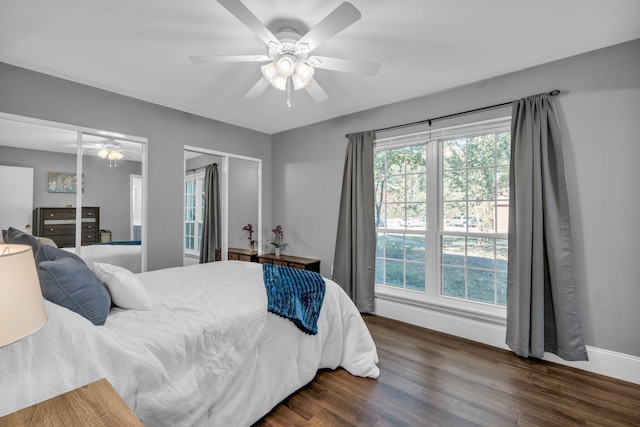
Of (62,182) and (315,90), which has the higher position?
(315,90)

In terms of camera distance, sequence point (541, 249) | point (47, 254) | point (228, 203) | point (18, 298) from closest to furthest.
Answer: point (18, 298), point (47, 254), point (541, 249), point (228, 203)

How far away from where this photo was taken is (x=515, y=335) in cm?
258

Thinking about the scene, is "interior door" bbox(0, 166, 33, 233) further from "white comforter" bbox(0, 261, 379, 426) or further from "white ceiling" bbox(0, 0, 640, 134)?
"white comforter" bbox(0, 261, 379, 426)

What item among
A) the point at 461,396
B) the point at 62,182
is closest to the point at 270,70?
the point at 62,182

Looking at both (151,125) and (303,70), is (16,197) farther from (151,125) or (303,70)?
(303,70)

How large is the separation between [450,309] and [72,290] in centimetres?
308

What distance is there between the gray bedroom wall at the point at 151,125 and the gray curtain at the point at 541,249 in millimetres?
3496

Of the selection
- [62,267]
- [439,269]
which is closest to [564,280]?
[439,269]

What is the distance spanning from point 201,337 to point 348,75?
241cm

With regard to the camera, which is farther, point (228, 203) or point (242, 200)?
point (242, 200)

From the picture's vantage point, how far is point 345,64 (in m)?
2.08

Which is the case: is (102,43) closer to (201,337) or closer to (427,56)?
(201,337)

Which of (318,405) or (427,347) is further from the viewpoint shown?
(427,347)

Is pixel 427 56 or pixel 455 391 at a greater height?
pixel 427 56
